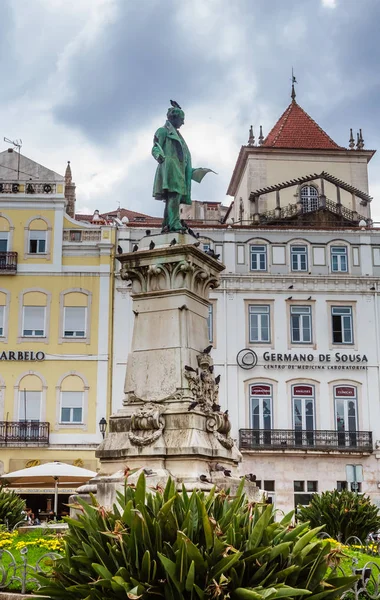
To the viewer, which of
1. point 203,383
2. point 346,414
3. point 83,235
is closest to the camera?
point 203,383

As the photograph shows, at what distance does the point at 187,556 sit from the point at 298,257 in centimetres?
3147

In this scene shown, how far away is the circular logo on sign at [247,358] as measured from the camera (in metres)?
36.1

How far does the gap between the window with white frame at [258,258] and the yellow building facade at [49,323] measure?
6.13 metres

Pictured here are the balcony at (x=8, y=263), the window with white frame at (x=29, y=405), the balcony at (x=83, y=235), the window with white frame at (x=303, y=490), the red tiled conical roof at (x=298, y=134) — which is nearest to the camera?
the window with white frame at (x=303, y=490)

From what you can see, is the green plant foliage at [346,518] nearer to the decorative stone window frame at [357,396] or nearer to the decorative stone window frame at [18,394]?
the decorative stone window frame at [357,396]

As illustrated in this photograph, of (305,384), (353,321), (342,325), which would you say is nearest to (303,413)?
(305,384)

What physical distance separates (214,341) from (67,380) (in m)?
6.27

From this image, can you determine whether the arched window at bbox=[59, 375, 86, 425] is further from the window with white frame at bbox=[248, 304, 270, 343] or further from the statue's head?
the statue's head

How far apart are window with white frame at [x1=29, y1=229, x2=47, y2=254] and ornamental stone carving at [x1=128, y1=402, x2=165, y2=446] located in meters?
24.5

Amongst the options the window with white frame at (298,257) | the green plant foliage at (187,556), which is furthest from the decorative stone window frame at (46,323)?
the green plant foliage at (187,556)

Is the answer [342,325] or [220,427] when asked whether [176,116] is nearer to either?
[220,427]

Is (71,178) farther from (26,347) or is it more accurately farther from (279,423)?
(279,423)

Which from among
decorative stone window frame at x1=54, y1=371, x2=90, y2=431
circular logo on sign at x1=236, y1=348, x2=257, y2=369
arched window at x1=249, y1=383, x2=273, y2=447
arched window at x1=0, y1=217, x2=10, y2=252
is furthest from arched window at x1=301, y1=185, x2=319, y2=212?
arched window at x1=0, y1=217, x2=10, y2=252

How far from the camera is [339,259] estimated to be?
37844 millimetres
